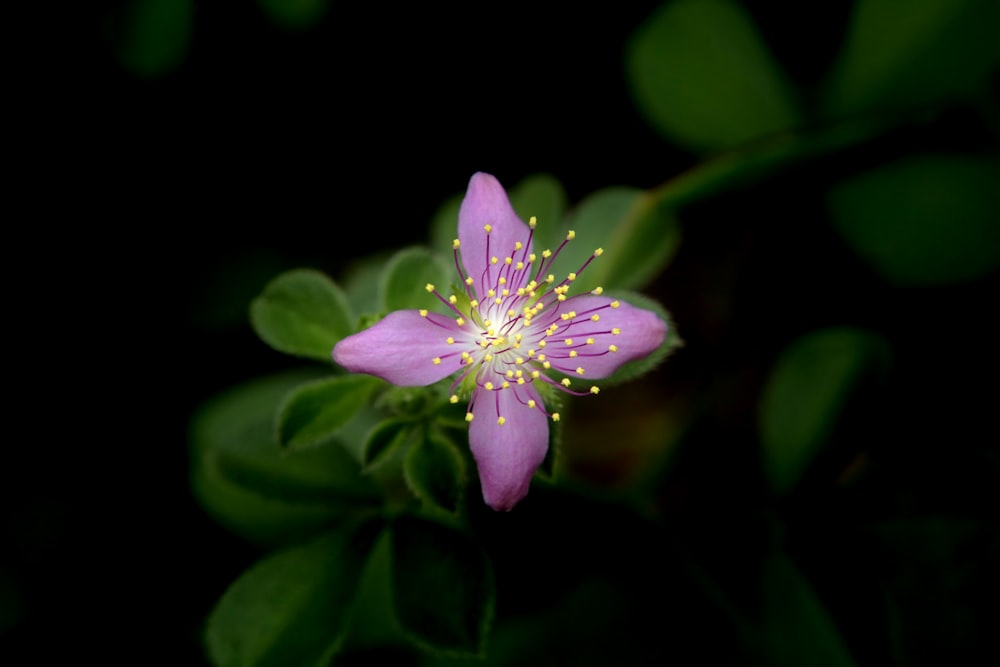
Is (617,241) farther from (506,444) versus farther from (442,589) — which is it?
(442,589)

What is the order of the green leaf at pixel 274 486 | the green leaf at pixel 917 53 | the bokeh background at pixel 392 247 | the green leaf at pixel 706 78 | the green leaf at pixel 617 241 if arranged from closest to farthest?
the green leaf at pixel 274 486 < the green leaf at pixel 617 241 < the bokeh background at pixel 392 247 < the green leaf at pixel 917 53 < the green leaf at pixel 706 78

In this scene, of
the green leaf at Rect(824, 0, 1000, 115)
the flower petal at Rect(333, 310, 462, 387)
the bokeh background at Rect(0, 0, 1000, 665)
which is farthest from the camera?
the green leaf at Rect(824, 0, 1000, 115)

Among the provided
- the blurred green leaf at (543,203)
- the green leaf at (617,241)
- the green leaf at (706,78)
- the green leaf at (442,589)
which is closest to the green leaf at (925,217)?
the green leaf at (706,78)

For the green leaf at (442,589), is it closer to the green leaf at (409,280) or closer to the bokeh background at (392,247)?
the green leaf at (409,280)

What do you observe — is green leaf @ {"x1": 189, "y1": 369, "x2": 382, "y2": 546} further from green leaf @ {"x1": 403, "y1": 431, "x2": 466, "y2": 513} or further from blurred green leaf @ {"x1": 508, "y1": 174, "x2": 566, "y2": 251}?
blurred green leaf @ {"x1": 508, "y1": 174, "x2": 566, "y2": 251}

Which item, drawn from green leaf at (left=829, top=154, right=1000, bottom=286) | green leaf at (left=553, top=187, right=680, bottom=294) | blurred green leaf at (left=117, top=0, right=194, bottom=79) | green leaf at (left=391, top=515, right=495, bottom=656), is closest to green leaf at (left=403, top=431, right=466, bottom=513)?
green leaf at (left=391, top=515, right=495, bottom=656)

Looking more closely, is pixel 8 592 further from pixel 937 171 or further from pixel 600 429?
pixel 937 171
